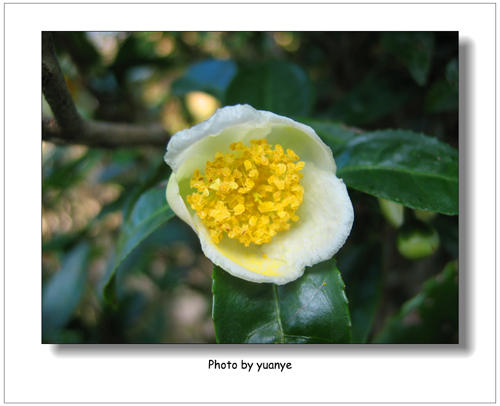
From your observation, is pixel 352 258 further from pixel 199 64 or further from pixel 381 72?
pixel 199 64

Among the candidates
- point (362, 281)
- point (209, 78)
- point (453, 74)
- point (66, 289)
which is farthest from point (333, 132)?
point (66, 289)

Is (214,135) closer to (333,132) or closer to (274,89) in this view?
(333,132)

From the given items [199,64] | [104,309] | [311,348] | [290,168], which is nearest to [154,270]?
[104,309]

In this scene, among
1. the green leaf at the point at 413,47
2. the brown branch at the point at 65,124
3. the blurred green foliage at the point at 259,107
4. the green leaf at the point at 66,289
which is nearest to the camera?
the brown branch at the point at 65,124

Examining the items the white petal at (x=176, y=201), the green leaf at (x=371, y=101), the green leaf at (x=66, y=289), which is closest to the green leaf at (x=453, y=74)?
the green leaf at (x=371, y=101)

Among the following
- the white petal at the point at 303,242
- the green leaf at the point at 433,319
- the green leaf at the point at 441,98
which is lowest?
the green leaf at the point at 433,319

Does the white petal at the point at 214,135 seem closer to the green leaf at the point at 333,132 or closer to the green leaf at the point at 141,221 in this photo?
the green leaf at the point at 141,221

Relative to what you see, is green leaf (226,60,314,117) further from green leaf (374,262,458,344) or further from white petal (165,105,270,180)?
green leaf (374,262,458,344)

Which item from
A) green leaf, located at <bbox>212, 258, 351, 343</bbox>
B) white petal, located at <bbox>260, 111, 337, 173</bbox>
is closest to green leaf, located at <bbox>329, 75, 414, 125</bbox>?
white petal, located at <bbox>260, 111, 337, 173</bbox>
